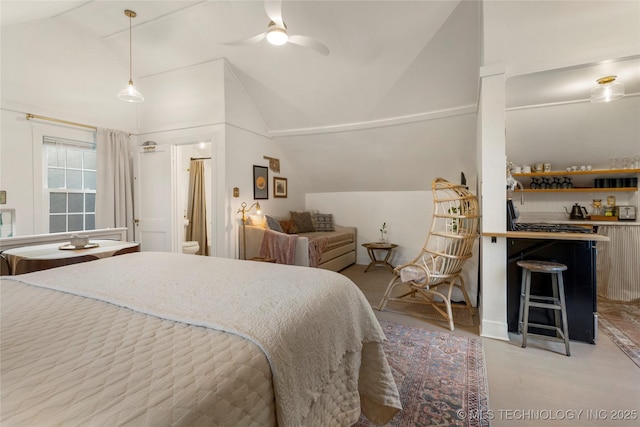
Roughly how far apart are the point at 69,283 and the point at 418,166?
14.8 ft

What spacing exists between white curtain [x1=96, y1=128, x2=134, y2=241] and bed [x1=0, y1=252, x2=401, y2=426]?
2967 millimetres

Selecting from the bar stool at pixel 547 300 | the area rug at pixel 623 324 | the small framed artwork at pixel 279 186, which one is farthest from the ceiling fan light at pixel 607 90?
the small framed artwork at pixel 279 186

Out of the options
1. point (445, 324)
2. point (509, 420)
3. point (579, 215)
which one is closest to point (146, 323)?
point (509, 420)

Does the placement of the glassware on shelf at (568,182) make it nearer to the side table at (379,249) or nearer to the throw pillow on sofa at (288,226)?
the side table at (379,249)

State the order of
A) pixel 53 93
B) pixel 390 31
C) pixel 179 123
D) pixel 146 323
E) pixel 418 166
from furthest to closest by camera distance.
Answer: pixel 418 166
pixel 179 123
pixel 53 93
pixel 390 31
pixel 146 323

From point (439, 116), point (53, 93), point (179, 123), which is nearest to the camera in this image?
point (53, 93)

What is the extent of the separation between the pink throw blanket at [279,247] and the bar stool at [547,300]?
263 cm

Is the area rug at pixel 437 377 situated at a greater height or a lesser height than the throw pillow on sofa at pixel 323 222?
lesser

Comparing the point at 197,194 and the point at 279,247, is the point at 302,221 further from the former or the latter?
the point at 197,194

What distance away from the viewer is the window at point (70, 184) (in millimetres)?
3686

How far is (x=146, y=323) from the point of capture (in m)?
0.94

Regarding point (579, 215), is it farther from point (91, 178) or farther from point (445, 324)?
point (91, 178)

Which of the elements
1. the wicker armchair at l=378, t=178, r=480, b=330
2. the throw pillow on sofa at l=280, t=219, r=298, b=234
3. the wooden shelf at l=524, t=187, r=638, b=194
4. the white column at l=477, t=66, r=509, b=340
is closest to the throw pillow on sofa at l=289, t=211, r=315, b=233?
the throw pillow on sofa at l=280, t=219, r=298, b=234

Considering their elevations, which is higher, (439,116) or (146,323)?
(439,116)
